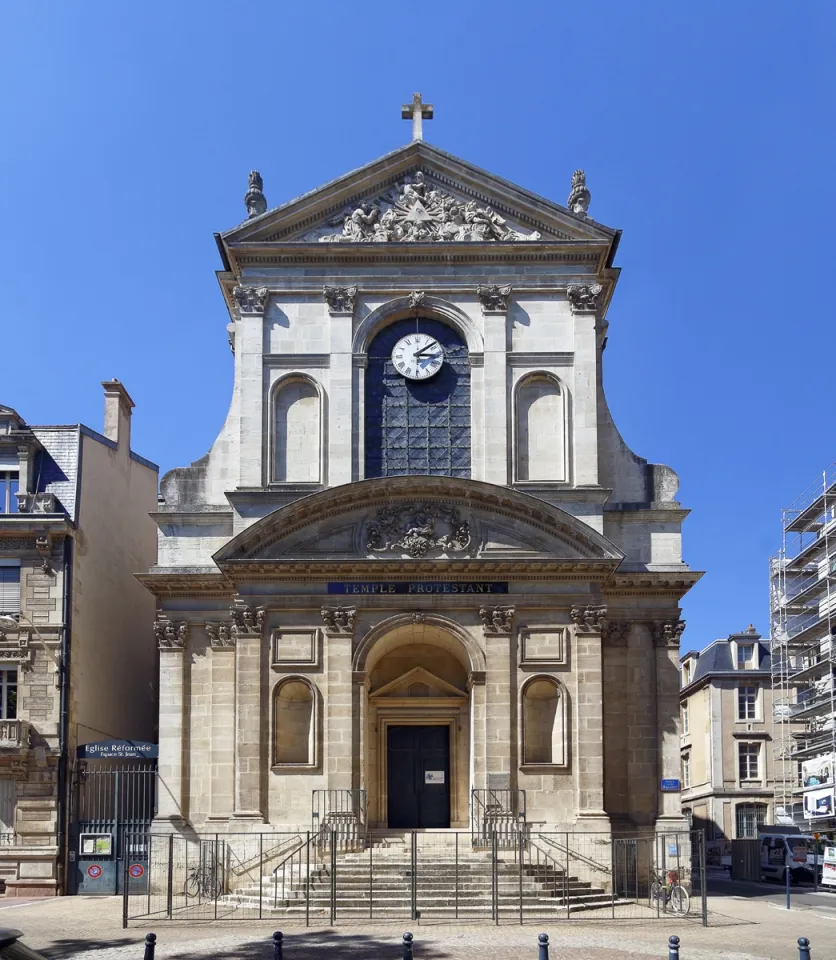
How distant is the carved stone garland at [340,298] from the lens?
3334 centimetres

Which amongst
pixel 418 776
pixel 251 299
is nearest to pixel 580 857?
pixel 418 776

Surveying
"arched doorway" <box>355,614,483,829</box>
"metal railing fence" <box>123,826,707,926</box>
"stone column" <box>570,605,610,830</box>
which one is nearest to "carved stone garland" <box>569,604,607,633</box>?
"stone column" <box>570,605,610,830</box>

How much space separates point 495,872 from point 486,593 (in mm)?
8134

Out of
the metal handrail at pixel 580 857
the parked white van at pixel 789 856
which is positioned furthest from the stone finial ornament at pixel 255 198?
the parked white van at pixel 789 856

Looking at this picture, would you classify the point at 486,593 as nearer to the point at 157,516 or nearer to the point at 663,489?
the point at 663,489

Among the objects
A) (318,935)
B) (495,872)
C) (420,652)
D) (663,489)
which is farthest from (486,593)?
(318,935)

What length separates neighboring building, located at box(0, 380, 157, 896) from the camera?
3272cm

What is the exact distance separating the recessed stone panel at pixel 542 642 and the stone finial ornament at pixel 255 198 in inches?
513

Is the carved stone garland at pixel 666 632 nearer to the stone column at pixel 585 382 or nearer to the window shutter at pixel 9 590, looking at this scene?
the stone column at pixel 585 382

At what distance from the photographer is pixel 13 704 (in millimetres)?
33750

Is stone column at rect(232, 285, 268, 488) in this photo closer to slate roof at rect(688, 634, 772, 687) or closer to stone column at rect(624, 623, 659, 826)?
stone column at rect(624, 623, 659, 826)

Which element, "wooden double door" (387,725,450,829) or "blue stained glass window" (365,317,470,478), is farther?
"blue stained glass window" (365,317,470,478)

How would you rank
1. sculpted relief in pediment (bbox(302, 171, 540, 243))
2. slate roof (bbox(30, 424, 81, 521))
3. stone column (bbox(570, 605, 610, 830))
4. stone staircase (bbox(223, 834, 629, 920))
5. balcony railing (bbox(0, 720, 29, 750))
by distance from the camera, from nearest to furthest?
stone staircase (bbox(223, 834, 629, 920)), stone column (bbox(570, 605, 610, 830)), balcony railing (bbox(0, 720, 29, 750)), sculpted relief in pediment (bbox(302, 171, 540, 243)), slate roof (bbox(30, 424, 81, 521))

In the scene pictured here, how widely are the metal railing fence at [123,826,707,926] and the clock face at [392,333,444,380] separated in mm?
11406
